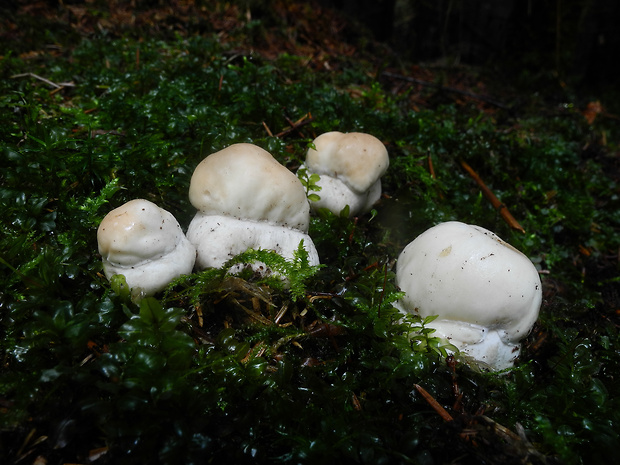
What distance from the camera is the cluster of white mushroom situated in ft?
5.78

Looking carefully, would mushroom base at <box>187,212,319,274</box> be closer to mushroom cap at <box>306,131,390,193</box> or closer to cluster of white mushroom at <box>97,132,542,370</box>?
cluster of white mushroom at <box>97,132,542,370</box>

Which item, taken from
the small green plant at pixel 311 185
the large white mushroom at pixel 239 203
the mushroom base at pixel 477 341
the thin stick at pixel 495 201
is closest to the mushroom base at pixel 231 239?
the large white mushroom at pixel 239 203

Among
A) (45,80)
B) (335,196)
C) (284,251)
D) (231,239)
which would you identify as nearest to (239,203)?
(231,239)

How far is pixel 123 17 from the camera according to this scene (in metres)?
4.61

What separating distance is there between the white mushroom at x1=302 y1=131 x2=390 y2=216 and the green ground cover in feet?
0.64

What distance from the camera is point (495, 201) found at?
10.3ft

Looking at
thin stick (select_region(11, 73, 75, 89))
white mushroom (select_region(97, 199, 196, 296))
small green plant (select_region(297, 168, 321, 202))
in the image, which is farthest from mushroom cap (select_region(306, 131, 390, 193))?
thin stick (select_region(11, 73, 75, 89))

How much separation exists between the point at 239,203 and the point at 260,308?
1.91 feet

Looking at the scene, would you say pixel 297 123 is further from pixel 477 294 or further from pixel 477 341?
pixel 477 341

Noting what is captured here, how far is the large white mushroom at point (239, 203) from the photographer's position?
1994 millimetres

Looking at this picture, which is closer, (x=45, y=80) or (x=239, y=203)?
(x=239, y=203)

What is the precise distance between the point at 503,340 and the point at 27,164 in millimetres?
2761

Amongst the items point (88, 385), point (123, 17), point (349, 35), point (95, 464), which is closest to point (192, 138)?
A: point (88, 385)

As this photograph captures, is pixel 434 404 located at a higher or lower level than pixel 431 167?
lower
